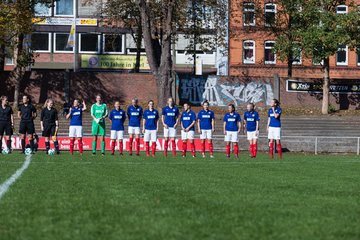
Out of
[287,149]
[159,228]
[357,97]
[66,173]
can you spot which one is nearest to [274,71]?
[357,97]

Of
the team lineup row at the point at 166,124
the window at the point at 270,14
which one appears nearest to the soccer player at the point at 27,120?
the team lineup row at the point at 166,124

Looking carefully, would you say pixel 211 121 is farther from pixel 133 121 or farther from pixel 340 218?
pixel 340 218

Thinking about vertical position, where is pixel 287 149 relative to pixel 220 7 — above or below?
below

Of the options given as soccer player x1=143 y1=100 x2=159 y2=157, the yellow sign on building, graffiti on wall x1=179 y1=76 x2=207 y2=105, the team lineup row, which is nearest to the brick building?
graffiti on wall x1=179 y1=76 x2=207 y2=105

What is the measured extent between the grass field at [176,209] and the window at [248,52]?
1992 inches

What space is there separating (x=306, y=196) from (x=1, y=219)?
4.81m

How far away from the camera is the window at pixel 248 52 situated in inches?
2586

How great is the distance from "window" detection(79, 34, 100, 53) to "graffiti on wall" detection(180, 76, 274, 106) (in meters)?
21.7

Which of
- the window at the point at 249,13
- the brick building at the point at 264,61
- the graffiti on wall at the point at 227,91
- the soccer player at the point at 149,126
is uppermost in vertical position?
the window at the point at 249,13

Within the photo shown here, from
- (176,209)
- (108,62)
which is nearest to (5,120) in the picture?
(176,209)

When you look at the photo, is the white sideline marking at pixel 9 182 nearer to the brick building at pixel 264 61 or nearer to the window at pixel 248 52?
the brick building at pixel 264 61

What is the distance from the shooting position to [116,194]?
11.8 metres

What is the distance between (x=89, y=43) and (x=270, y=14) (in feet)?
71.9

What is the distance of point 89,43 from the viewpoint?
75000mm
